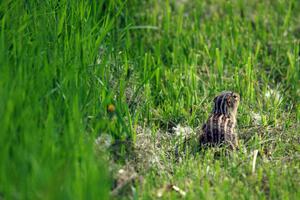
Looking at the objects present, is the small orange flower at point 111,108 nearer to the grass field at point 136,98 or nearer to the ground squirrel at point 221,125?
the grass field at point 136,98

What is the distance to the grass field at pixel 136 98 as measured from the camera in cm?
547

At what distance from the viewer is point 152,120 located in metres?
7.67

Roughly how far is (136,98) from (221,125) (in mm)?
1160

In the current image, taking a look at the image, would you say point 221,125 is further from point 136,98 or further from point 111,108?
point 136,98

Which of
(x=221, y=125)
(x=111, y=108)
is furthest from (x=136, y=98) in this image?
(x=221, y=125)

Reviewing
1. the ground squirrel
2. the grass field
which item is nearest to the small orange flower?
the grass field

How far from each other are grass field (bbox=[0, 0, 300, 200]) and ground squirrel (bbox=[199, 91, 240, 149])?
114mm

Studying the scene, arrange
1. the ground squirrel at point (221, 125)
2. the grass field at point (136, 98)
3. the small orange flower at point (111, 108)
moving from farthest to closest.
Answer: the ground squirrel at point (221, 125), the small orange flower at point (111, 108), the grass field at point (136, 98)

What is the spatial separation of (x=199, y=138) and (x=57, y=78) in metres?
1.44

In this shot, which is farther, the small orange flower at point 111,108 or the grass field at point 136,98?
the small orange flower at point 111,108

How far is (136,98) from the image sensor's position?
7.86 metres

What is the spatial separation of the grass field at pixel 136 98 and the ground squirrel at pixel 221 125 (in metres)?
0.11

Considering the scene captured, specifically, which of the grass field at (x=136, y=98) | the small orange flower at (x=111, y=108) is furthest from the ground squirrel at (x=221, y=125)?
the small orange flower at (x=111, y=108)

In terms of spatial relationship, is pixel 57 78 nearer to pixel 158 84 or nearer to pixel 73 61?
pixel 73 61
